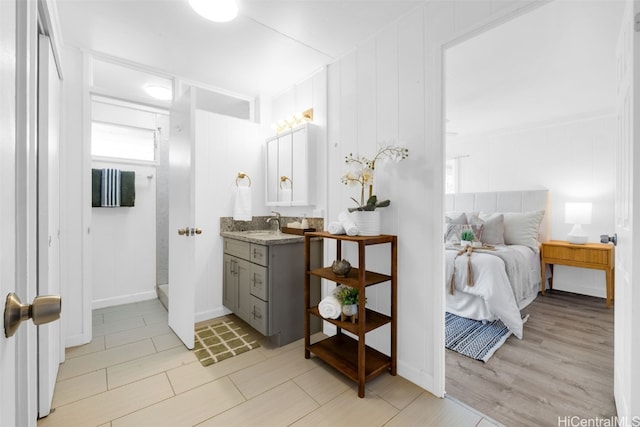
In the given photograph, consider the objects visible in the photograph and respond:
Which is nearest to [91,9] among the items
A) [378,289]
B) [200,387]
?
[200,387]

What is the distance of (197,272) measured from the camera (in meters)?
2.93

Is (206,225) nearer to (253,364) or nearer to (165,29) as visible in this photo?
(253,364)

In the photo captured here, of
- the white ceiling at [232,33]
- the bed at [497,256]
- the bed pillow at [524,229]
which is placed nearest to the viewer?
the white ceiling at [232,33]

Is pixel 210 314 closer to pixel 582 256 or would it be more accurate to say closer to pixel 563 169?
pixel 582 256

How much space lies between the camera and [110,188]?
3.22m

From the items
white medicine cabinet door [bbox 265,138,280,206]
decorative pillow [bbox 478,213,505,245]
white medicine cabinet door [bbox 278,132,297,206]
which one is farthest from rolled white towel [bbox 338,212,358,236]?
decorative pillow [bbox 478,213,505,245]

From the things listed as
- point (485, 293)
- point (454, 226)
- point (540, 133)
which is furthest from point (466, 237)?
point (540, 133)

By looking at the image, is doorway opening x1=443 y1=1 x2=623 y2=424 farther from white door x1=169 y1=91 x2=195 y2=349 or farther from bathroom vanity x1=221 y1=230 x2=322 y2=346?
white door x1=169 y1=91 x2=195 y2=349

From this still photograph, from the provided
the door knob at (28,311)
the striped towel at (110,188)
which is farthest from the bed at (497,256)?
the striped towel at (110,188)

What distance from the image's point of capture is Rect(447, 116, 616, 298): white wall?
12.3 ft

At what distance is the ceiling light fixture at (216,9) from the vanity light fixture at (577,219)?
435cm

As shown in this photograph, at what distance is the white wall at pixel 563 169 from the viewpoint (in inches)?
147

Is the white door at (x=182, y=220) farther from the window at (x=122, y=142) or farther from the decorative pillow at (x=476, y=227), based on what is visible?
the decorative pillow at (x=476, y=227)

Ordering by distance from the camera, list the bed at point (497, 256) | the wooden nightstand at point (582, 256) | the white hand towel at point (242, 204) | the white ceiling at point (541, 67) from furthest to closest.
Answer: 1. the wooden nightstand at point (582, 256)
2. the white hand towel at point (242, 204)
3. the bed at point (497, 256)
4. the white ceiling at point (541, 67)
